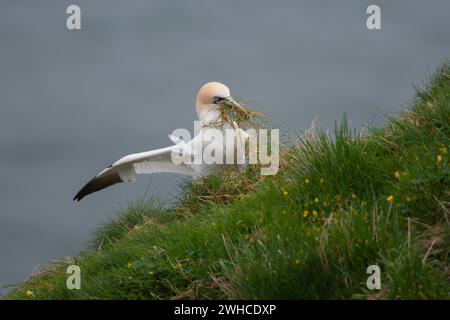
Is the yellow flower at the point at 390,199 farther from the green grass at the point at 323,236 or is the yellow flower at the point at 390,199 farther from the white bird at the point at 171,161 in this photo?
the white bird at the point at 171,161

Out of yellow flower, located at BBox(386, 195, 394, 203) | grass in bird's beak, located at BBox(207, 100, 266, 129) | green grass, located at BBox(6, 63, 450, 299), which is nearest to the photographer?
green grass, located at BBox(6, 63, 450, 299)

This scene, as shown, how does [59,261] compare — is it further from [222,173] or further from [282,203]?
[282,203]

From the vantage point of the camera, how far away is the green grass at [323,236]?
7.03m

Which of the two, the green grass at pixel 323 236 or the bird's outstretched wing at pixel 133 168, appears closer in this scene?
the green grass at pixel 323 236

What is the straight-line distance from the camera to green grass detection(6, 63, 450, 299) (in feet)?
23.1

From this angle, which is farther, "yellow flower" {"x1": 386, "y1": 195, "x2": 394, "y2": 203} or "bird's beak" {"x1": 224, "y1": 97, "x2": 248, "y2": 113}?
"bird's beak" {"x1": 224, "y1": 97, "x2": 248, "y2": 113}

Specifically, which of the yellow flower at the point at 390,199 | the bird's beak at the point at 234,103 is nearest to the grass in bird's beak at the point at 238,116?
the bird's beak at the point at 234,103

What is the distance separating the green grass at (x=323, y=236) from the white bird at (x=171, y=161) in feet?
8.62

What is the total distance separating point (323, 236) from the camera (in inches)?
282

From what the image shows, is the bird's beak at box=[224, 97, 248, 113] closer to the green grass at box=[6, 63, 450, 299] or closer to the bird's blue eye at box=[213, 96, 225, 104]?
the bird's blue eye at box=[213, 96, 225, 104]

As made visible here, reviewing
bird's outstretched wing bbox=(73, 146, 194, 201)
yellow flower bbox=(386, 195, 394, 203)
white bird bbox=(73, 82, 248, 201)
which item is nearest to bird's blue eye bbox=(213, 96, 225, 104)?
white bird bbox=(73, 82, 248, 201)

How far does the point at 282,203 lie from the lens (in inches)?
329
